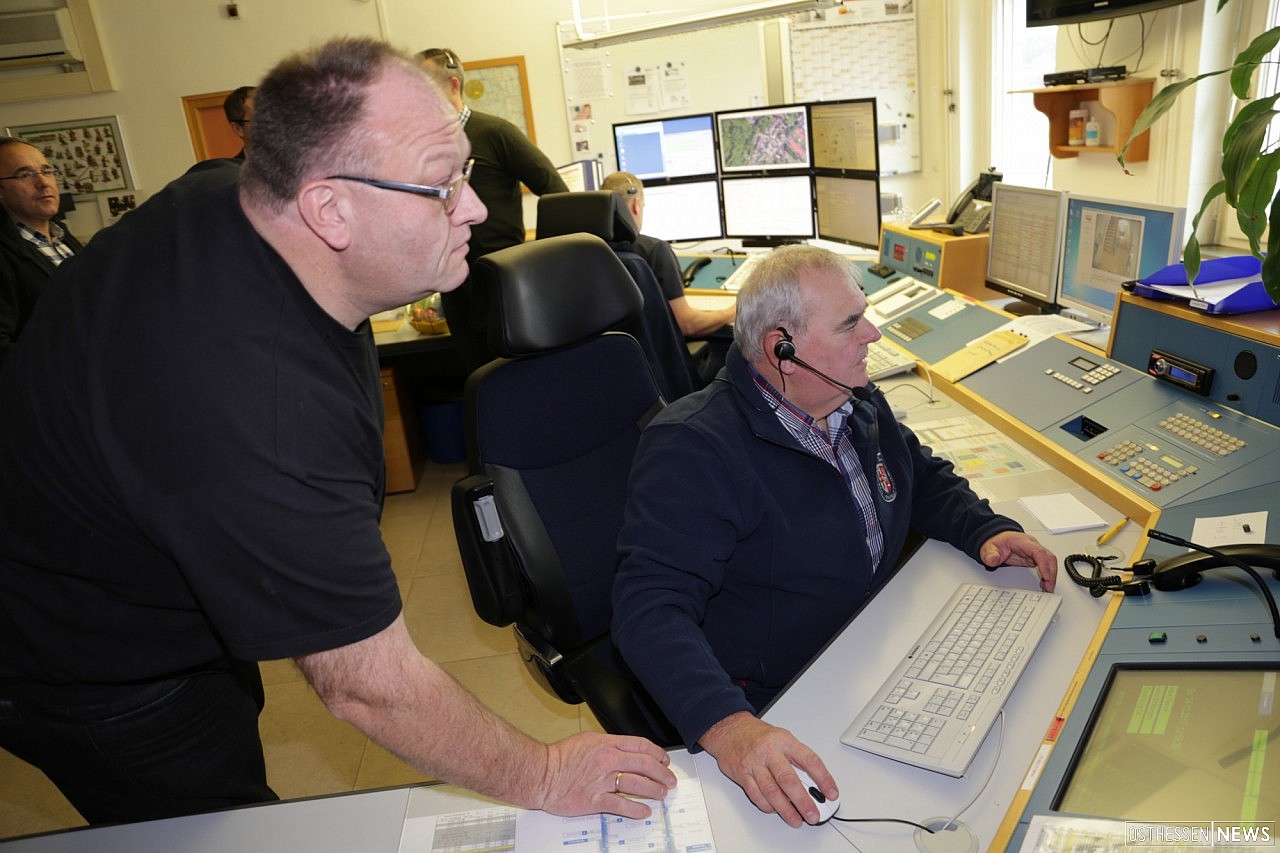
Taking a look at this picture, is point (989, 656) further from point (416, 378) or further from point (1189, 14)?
point (416, 378)

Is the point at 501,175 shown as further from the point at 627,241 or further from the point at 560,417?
the point at 560,417

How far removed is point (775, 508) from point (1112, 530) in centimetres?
66

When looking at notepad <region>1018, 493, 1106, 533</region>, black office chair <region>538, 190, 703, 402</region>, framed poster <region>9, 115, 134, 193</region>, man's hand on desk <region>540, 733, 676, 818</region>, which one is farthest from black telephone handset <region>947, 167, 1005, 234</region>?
framed poster <region>9, 115, 134, 193</region>

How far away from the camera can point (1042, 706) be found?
115 cm

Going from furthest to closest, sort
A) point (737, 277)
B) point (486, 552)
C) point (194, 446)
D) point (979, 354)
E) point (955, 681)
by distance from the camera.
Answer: point (737, 277) < point (979, 354) < point (486, 552) < point (955, 681) < point (194, 446)

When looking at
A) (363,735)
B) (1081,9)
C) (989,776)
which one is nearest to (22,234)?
(363,735)

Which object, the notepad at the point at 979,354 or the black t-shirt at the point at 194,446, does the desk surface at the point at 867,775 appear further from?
the notepad at the point at 979,354

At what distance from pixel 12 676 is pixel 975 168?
531 cm

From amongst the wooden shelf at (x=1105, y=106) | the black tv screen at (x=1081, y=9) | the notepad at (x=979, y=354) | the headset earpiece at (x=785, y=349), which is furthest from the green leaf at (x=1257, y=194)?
the wooden shelf at (x=1105, y=106)

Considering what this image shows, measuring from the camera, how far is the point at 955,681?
1.19 m

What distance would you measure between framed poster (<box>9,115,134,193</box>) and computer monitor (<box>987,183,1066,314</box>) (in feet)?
18.7

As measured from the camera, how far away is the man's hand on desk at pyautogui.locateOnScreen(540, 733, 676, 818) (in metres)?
1.04

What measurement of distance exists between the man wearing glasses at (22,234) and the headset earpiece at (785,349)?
2.56m

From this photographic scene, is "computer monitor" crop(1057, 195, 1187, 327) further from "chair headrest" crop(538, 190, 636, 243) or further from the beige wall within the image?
the beige wall
